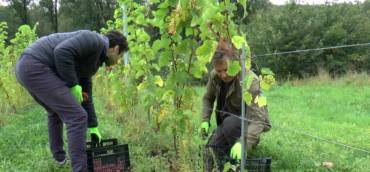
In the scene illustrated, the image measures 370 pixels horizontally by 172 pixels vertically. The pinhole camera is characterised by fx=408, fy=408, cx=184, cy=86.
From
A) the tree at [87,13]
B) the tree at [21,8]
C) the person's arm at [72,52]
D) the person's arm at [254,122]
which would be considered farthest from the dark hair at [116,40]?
the tree at [21,8]

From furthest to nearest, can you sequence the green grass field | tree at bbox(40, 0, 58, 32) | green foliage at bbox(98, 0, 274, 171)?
tree at bbox(40, 0, 58, 32), the green grass field, green foliage at bbox(98, 0, 274, 171)

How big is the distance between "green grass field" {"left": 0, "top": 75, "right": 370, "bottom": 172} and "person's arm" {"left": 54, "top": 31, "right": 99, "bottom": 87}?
95 cm

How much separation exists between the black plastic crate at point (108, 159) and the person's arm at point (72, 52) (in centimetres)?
55

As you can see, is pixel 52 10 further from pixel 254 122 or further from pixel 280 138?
pixel 254 122

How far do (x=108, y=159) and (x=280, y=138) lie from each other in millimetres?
2525

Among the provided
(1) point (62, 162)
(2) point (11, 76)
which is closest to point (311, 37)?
(2) point (11, 76)

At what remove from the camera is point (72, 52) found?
300 centimetres

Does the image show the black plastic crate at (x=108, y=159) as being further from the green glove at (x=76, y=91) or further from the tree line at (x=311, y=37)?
the tree line at (x=311, y=37)

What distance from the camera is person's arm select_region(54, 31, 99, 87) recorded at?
296 centimetres

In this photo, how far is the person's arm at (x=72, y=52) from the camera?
2955mm

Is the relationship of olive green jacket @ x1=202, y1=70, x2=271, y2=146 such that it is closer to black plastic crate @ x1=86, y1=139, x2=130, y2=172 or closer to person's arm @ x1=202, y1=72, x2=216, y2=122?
person's arm @ x1=202, y1=72, x2=216, y2=122

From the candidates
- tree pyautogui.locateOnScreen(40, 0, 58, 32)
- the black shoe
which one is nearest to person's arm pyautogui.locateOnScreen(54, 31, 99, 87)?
the black shoe

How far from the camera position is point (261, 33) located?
15758 mm

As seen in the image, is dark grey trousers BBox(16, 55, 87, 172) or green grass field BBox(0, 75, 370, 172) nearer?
dark grey trousers BBox(16, 55, 87, 172)
